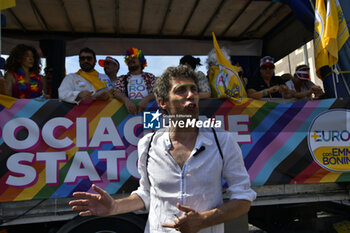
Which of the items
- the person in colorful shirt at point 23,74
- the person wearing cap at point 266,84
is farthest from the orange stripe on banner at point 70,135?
the person wearing cap at point 266,84

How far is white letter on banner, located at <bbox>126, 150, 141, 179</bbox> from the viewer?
296 centimetres

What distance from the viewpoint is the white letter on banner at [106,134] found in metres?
2.94

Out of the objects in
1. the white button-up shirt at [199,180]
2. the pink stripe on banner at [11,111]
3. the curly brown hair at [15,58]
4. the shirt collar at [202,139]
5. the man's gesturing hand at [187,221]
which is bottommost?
the man's gesturing hand at [187,221]

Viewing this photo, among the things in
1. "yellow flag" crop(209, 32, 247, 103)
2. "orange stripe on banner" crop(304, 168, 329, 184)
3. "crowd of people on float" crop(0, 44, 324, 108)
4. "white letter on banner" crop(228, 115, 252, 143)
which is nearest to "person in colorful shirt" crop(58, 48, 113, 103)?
"crowd of people on float" crop(0, 44, 324, 108)

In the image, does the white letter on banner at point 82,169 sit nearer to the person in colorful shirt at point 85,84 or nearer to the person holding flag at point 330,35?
the person in colorful shirt at point 85,84

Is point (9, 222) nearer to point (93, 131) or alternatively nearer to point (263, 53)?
point (93, 131)

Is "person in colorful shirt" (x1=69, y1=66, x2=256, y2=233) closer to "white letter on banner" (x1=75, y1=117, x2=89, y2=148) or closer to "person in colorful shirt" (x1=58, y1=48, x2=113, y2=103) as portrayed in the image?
"white letter on banner" (x1=75, y1=117, x2=89, y2=148)

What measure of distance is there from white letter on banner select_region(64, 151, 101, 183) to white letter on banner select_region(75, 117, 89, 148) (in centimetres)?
10

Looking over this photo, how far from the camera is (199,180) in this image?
1489 mm

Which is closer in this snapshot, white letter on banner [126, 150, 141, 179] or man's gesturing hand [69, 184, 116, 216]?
man's gesturing hand [69, 184, 116, 216]

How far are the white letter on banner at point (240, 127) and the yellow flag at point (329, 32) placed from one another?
1333 millimetres

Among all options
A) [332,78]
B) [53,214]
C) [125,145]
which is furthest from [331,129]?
[53,214]

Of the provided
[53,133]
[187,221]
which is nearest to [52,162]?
[53,133]

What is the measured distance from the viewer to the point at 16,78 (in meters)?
3.19
